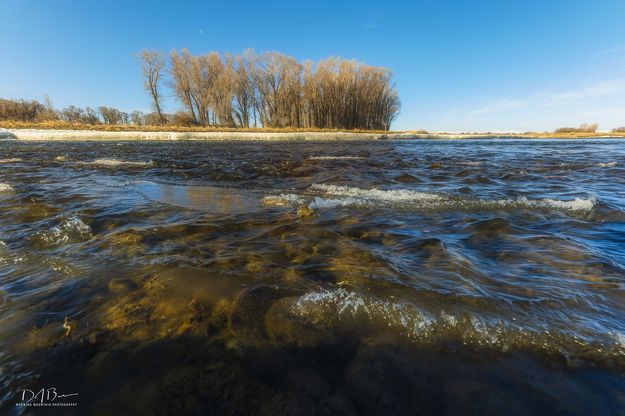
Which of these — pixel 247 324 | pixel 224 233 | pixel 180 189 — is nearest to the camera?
pixel 247 324

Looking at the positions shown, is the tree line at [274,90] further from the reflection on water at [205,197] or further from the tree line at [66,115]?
the reflection on water at [205,197]

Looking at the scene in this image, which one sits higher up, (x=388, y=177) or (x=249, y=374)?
(x=249, y=374)

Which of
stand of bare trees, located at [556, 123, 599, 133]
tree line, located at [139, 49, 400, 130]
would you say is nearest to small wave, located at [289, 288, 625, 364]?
tree line, located at [139, 49, 400, 130]

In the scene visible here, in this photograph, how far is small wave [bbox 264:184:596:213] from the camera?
4.06 meters

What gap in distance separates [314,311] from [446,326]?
708 mm

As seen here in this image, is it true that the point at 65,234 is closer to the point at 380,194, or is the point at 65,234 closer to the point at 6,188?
the point at 6,188

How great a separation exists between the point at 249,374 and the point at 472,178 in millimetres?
6781

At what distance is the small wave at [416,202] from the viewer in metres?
4.06

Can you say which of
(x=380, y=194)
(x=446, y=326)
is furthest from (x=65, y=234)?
(x=380, y=194)

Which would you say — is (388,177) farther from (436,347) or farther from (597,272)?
(436,347)

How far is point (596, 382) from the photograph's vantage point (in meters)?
1.24

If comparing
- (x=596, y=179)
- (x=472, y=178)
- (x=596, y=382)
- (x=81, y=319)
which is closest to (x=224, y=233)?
(x=81, y=319)

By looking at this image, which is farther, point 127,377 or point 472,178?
point 472,178

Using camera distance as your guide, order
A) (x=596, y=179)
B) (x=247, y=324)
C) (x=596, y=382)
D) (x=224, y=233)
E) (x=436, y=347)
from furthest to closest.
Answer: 1. (x=596, y=179)
2. (x=224, y=233)
3. (x=247, y=324)
4. (x=436, y=347)
5. (x=596, y=382)
